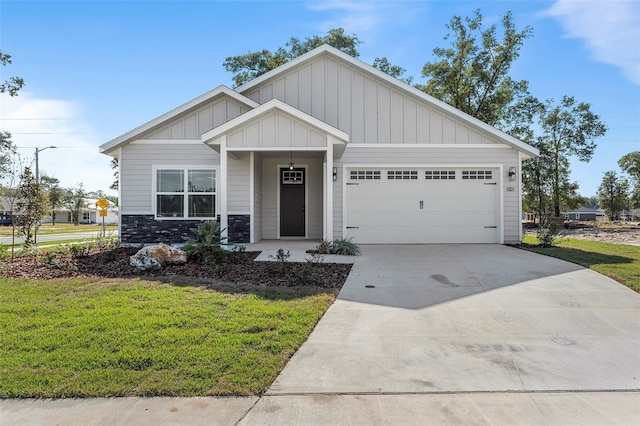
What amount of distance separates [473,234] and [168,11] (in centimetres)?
1035

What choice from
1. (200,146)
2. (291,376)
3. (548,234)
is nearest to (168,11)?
(200,146)

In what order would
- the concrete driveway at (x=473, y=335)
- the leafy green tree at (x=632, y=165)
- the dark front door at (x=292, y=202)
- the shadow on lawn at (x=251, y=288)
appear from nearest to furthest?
the concrete driveway at (x=473, y=335)
the shadow on lawn at (x=251, y=288)
the dark front door at (x=292, y=202)
the leafy green tree at (x=632, y=165)

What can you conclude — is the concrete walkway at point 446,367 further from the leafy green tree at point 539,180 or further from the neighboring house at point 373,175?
the leafy green tree at point 539,180

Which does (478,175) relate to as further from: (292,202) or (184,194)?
(184,194)

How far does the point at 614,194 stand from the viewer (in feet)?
164

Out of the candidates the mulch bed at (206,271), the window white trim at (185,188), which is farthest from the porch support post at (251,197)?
the mulch bed at (206,271)

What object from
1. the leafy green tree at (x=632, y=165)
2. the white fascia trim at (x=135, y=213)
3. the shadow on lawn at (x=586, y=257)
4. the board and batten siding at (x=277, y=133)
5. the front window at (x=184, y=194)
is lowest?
the shadow on lawn at (x=586, y=257)

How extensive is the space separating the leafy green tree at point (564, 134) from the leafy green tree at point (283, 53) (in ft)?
50.1

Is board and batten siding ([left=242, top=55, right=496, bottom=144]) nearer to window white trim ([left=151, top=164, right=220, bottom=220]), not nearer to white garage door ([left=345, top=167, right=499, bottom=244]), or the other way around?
white garage door ([left=345, top=167, right=499, bottom=244])

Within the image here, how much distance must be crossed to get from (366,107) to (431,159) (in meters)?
2.60

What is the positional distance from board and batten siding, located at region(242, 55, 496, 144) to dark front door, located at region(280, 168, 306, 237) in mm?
2268

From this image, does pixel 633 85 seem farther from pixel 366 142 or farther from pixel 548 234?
pixel 366 142

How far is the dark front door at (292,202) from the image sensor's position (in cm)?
1230

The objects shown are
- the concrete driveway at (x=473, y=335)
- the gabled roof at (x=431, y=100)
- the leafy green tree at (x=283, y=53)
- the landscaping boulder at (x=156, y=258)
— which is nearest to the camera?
the concrete driveway at (x=473, y=335)
